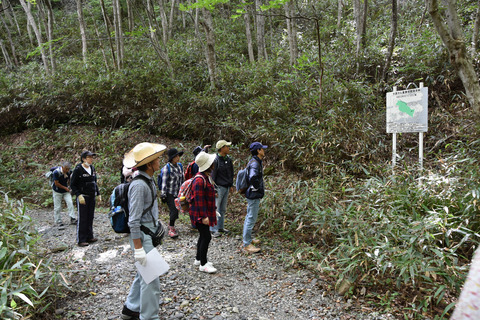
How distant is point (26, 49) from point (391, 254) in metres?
28.4

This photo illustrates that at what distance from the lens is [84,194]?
572 centimetres

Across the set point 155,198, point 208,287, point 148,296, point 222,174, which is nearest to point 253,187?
point 222,174

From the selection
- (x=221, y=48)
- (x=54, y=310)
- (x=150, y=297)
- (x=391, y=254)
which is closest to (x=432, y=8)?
(x=391, y=254)

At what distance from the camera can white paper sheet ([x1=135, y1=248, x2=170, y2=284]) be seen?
9.27 feet

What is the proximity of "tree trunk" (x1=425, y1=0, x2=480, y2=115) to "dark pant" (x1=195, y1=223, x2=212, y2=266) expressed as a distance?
531 cm

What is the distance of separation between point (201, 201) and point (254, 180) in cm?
120

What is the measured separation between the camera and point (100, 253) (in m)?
5.26

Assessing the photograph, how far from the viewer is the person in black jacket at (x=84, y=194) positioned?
18.4ft

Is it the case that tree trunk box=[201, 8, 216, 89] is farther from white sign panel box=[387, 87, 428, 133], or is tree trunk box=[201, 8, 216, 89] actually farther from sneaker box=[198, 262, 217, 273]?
sneaker box=[198, 262, 217, 273]

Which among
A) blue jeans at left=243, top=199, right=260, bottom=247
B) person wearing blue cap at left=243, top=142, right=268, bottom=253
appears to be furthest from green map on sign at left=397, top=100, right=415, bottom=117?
blue jeans at left=243, top=199, right=260, bottom=247

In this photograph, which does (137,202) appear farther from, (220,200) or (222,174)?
(220,200)

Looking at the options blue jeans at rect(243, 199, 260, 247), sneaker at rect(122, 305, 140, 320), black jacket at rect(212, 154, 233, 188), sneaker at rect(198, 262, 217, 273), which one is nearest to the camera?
sneaker at rect(122, 305, 140, 320)

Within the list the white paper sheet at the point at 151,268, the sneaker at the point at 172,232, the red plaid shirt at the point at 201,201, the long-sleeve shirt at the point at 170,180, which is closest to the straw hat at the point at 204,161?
the red plaid shirt at the point at 201,201

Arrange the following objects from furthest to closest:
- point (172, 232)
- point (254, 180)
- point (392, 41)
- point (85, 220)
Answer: point (392, 41)
point (172, 232)
point (85, 220)
point (254, 180)
